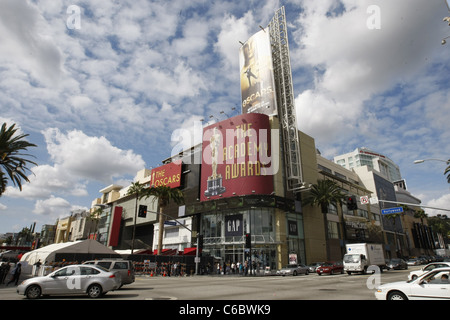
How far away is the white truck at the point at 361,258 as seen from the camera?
2856 cm

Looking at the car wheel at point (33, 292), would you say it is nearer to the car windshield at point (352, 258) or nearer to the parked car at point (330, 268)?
the car windshield at point (352, 258)

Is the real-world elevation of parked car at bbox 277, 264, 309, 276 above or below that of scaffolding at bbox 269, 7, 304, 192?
below

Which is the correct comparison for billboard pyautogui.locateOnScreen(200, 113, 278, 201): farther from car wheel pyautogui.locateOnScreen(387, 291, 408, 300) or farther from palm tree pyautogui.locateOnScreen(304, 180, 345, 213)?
car wheel pyautogui.locateOnScreen(387, 291, 408, 300)

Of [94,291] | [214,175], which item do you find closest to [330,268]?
[214,175]

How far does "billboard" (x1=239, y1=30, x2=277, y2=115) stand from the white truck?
28.4 meters

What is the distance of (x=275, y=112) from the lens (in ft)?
168

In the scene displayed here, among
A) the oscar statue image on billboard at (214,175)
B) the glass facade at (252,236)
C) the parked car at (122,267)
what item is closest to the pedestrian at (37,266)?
the parked car at (122,267)

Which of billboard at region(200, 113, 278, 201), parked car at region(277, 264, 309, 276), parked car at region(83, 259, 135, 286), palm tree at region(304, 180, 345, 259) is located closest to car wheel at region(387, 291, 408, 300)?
parked car at region(83, 259, 135, 286)

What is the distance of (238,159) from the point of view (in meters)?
47.5

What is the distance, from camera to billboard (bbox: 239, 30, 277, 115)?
5312 cm

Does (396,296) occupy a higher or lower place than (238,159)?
lower

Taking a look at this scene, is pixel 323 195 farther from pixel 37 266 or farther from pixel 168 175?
pixel 37 266

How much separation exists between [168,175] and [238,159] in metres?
21.8

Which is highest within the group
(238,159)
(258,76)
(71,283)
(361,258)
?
(258,76)
